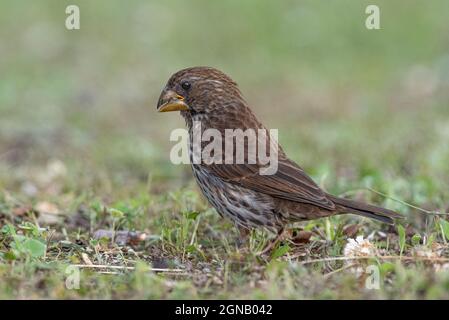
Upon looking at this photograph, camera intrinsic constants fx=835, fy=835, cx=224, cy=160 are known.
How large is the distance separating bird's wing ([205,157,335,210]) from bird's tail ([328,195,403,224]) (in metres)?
0.08

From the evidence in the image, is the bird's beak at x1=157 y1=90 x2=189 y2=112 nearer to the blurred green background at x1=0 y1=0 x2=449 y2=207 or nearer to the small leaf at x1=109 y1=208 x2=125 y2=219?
the small leaf at x1=109 y1=208 x2=125 y2=219

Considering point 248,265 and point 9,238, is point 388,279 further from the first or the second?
point 9,238

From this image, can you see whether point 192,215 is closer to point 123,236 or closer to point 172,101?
point 123,236

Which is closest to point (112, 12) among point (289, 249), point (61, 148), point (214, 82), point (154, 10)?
point (154, 10)

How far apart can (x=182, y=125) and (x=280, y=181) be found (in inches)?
197

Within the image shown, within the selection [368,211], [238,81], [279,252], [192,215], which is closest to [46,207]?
[192,215]

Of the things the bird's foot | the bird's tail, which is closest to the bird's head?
the bird's foot

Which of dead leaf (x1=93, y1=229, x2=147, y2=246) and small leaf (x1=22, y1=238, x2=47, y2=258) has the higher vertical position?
dead leaf (x1=93, y1=229, x2=147, y2=246)

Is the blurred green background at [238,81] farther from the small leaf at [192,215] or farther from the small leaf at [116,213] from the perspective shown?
the small leaf at [192,215]

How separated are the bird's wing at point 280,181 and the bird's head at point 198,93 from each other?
22.5 inches

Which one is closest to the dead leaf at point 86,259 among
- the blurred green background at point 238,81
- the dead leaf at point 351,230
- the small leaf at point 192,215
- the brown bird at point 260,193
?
the small leaf at point 192,215

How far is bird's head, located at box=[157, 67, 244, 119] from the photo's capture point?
5.98 metres

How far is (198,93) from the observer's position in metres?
5.98

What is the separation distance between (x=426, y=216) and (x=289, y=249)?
1384 millimetres
